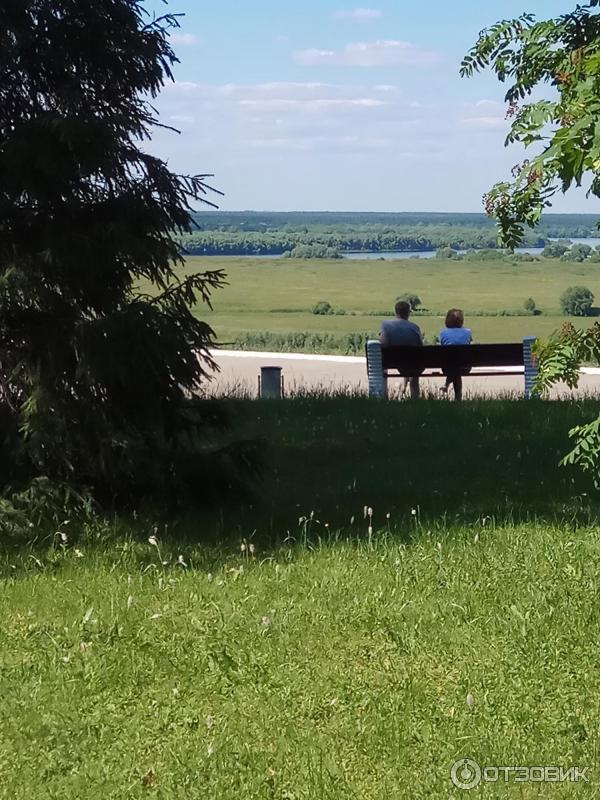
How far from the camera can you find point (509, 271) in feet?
607

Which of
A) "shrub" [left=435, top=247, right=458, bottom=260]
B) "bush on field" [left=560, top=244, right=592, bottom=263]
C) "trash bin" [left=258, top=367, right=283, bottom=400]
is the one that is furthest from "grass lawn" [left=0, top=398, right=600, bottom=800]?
"shrub" [left=435, top=247, right=458, bottom=260]

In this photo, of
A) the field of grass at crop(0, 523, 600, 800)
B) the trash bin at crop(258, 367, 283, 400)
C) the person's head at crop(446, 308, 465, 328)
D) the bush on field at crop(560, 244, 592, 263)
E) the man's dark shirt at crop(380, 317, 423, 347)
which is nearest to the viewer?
the field of grass at crop(0, 523, 600, 800)

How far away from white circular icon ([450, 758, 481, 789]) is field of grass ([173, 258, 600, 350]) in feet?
166

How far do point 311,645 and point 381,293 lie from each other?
429 feet

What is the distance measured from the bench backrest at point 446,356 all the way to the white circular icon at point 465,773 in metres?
9.17

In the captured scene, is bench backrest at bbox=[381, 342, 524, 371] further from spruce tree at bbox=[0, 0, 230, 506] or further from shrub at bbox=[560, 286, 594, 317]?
shrub at bbox=[560, 286, 594, 317]

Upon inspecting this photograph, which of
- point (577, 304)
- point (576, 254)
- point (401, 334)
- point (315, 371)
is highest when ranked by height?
point (576, 254)

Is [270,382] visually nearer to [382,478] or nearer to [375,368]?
[375,368]

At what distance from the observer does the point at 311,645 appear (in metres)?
5.11

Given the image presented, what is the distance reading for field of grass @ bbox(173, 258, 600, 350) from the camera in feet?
249

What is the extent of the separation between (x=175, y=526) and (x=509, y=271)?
183m

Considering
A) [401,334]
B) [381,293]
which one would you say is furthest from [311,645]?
[381,293]

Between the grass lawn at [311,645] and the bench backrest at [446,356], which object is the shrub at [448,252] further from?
the grass lawn at [311,645]

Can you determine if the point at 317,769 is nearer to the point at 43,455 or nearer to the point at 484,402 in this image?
the point at 43,455
